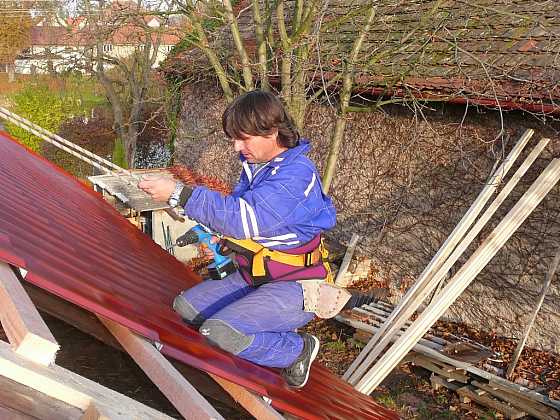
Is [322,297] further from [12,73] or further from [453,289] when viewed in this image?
[12,73]

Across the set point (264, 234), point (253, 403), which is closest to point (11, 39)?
point (264, 234)

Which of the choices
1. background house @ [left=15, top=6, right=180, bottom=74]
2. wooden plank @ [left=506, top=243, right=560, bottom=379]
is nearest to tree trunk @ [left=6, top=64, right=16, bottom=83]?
background house @ [left=15, top=6, right=180, bottom=74]

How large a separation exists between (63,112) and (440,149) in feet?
51.5

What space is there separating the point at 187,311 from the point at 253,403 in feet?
2.47

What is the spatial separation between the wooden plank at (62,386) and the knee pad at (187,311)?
1317mm

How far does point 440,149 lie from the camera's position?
8109 mm

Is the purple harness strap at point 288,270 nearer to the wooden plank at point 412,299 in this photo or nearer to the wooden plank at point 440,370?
the wooden plank at point 412,299

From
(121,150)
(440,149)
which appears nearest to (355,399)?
(440,149)

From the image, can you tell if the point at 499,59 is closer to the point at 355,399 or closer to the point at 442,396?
the point at 442,396

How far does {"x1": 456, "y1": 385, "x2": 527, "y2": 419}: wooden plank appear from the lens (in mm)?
6090

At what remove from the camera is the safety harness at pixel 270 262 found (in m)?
2.72

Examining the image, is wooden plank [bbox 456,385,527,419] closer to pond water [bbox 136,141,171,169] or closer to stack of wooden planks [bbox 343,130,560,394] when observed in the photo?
stack of wooden planks [bbox 343,130,560,394]

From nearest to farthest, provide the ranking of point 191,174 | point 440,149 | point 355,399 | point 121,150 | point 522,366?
point 355,399 < point 522,366 < point 440,149 < point 191,174 < point 121,150

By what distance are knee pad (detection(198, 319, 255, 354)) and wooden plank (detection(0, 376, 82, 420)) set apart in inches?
45.3
